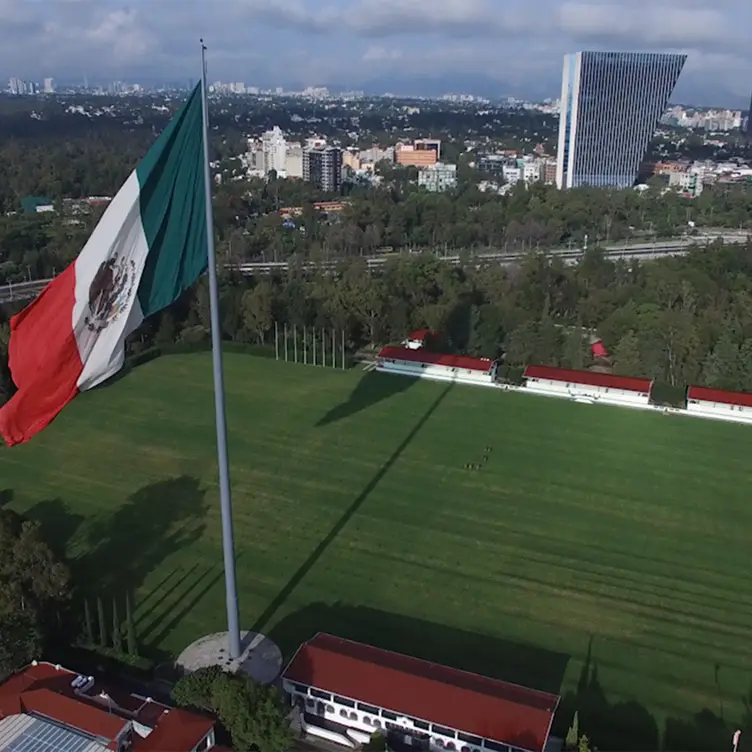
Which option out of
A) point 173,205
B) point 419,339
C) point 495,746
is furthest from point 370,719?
point 419,339

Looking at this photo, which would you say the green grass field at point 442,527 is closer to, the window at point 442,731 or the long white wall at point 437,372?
the long white wall at point 437,372

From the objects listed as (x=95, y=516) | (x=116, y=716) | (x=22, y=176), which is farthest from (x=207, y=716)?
(x=22, y=176)

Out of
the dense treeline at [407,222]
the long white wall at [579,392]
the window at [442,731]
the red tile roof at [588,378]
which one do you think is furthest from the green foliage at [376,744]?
the dense treeline at [407,222]

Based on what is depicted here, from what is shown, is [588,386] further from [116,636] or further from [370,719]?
[116,636]

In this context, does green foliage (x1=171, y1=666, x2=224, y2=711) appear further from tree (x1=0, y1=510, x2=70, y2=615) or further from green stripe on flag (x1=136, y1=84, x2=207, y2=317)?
green stripe on flag (x1=136, y1=84, x2=207, y2=317)

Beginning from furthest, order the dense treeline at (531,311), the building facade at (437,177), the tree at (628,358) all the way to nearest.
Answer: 1. the building facade at (437,177)
2. the dense treeline at (531,311)
3. the tree at (628,358)

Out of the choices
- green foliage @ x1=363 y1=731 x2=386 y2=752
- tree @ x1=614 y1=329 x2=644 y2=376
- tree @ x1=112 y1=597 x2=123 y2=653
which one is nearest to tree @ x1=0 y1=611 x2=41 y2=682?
tree @ x1=112 y1=597 x2=123 y2=653
